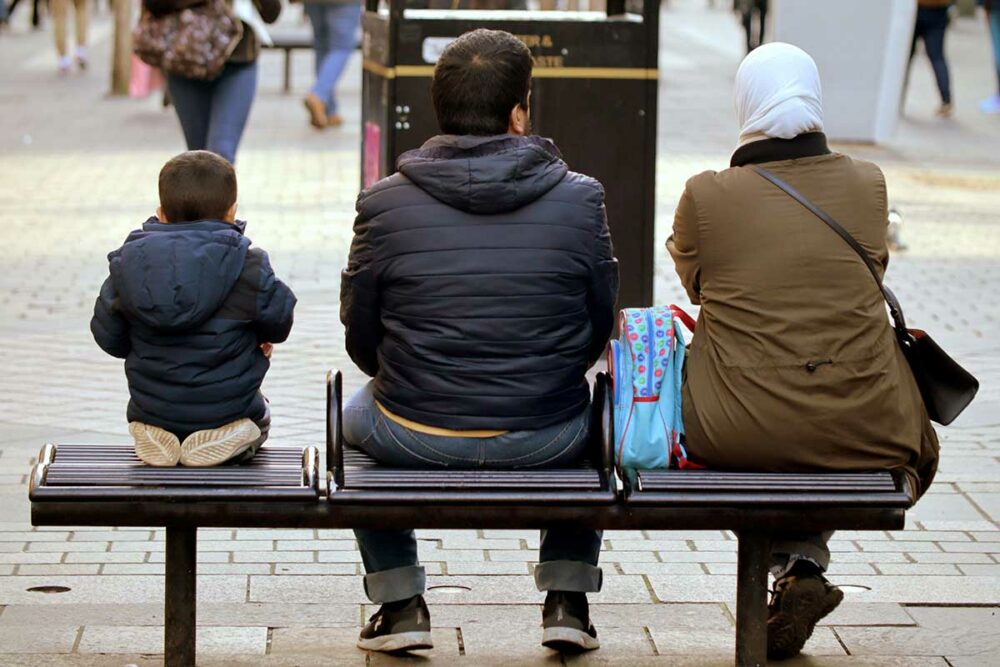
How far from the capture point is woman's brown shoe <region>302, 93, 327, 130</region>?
14.9 m

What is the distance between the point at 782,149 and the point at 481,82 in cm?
69

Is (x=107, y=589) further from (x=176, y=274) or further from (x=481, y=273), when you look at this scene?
(x=481, y=273)

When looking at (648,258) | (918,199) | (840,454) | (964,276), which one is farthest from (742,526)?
(918,199)

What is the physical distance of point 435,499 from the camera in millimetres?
3668

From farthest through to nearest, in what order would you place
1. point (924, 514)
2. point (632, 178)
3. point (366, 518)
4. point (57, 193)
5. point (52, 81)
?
1. point (52, 81)
2. point (57, 193)
3. point (632, 178)
4. point (924, 514)
5. point (366, 518)

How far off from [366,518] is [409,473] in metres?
0.14

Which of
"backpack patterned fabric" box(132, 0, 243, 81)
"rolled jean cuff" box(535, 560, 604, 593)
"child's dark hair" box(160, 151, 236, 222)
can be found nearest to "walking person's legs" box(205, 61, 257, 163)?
"backpack patterned fabric" box(132, 0, 243, 81)

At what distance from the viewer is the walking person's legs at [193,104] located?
9125 millimetres

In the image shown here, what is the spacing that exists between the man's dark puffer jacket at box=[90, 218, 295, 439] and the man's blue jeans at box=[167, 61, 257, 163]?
17.3 ft

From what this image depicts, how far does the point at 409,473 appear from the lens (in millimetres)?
3779

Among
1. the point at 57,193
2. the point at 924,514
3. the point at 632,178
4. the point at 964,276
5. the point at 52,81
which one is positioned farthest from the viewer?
the point at 52,81

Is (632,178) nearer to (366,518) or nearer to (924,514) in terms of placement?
(924,514)

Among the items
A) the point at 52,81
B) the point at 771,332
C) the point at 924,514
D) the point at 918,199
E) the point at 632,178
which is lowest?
the point at 52,81

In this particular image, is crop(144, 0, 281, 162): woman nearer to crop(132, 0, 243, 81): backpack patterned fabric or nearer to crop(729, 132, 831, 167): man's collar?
crop(132, 0, 243, 81): backpack patterned fabric
